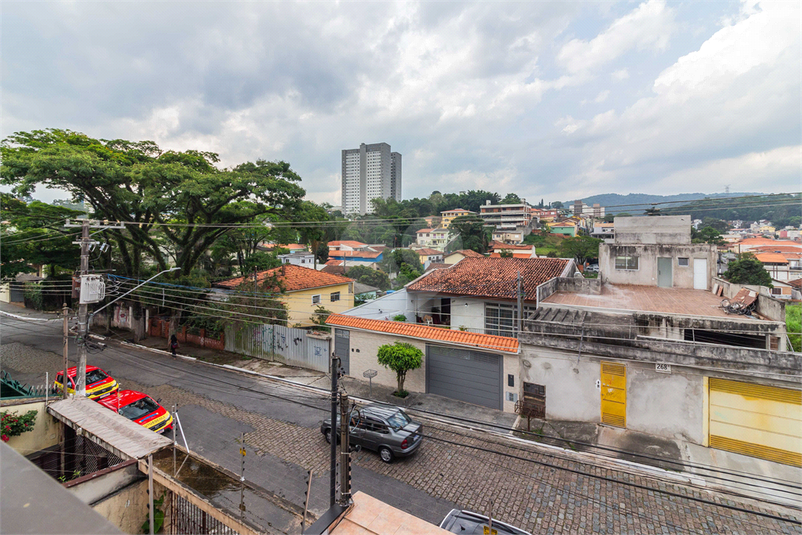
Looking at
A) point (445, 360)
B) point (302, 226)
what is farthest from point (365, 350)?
point (302, 226)

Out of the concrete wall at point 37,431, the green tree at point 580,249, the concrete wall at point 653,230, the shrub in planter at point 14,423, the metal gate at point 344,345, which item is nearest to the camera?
the shrub in planter at point 14,423

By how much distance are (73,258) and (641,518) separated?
31041 millimetres

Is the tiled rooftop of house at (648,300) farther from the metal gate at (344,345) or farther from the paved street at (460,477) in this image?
the metal gate at (344,345)

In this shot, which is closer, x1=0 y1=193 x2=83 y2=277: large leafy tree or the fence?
the fence

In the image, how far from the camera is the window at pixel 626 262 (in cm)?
2028

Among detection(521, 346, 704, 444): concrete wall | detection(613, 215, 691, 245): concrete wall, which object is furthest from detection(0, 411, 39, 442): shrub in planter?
detection(613, 215, 691, 245): concrete wall

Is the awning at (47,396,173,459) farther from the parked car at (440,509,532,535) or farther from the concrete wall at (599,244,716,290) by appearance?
the concrete wall at (599,244,716,290)

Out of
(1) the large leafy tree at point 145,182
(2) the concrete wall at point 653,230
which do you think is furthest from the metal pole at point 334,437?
(2) the concrete wall at point 653,230

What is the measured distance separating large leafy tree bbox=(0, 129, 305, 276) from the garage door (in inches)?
444

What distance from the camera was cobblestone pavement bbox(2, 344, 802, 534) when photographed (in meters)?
7.97

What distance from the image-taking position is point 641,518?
8141 mm

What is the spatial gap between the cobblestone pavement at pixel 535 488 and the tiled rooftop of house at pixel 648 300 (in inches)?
245

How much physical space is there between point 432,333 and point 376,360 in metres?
2.88

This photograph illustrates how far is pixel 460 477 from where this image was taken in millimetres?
9578
